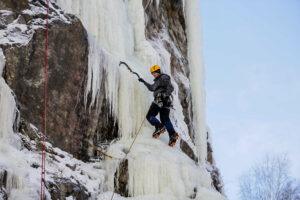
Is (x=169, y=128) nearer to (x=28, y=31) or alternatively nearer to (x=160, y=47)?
(x=28, y=31)

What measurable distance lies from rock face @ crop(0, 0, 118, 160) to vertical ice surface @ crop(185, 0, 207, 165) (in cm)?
488

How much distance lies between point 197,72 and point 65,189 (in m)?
7.41

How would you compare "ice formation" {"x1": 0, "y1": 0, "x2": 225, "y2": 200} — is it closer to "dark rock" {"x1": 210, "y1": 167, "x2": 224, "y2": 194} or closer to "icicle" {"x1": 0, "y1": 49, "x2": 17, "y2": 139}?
"icicle" {"x1": 0, "y1": 49, "x2": 17, "y2": 139}

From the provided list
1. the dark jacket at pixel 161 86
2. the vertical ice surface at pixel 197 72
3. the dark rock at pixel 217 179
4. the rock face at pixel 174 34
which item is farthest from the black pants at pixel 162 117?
the dark rock at pixel 217 179

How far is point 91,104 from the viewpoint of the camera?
645 centimetres

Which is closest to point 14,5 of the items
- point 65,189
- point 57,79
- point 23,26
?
point 23,26

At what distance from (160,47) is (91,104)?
4049mm

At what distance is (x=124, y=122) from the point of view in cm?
702

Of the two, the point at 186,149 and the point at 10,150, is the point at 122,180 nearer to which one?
the point at 10,150

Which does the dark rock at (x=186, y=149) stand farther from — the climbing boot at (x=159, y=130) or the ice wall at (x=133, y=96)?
the climbing boot at (x=159, y=130)

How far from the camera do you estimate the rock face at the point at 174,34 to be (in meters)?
10.4

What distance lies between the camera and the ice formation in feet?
17.0

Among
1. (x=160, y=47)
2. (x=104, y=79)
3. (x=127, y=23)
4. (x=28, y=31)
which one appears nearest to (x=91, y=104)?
(x=104, y=79)

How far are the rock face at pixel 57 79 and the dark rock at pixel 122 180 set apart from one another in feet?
1.85
